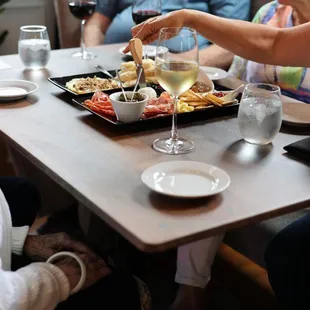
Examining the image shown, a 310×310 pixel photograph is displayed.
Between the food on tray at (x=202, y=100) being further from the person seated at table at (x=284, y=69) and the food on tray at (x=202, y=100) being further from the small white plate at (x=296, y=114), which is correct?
the person seated at table at (x=284, y=69)

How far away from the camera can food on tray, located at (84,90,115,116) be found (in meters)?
1.28

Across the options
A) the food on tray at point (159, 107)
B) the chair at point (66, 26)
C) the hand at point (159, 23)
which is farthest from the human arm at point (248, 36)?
the chair at point (66, 26)

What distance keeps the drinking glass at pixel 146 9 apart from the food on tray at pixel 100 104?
0.57 metres

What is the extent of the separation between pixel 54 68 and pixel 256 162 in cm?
89

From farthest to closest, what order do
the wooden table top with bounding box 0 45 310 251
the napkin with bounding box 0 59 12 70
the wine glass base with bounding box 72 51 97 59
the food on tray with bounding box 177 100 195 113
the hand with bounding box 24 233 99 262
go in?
the wine glass base with bounding box 72 51 97 59, the napkin with bounding box 0 59 12 70, the food on tray with bounding box 177 100 195 113, the hand with bounding box 24 233 99 262, the wooden table top with bounding box 0 45 310 251

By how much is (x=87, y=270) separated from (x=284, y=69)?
1.11 meters

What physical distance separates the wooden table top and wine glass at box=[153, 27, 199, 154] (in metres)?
0.04

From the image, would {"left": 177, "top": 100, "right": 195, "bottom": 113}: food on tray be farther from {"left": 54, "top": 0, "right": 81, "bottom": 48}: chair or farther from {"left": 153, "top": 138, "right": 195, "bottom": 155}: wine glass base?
{"left": 54, "top": 0, "right": 81, "bottom": 48}: chair

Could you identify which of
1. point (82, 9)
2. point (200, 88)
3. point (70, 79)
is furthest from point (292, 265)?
point (82, 9)

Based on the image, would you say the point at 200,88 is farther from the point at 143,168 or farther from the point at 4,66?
the point at 4,66

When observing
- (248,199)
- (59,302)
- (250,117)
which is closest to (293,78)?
(250,117)

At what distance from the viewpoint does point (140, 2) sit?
182cm

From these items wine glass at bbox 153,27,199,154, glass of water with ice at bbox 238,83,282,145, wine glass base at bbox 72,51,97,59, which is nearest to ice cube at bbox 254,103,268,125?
glass of water with ice at bbox 238,83,282,145

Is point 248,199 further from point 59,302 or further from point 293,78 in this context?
point 293,78
